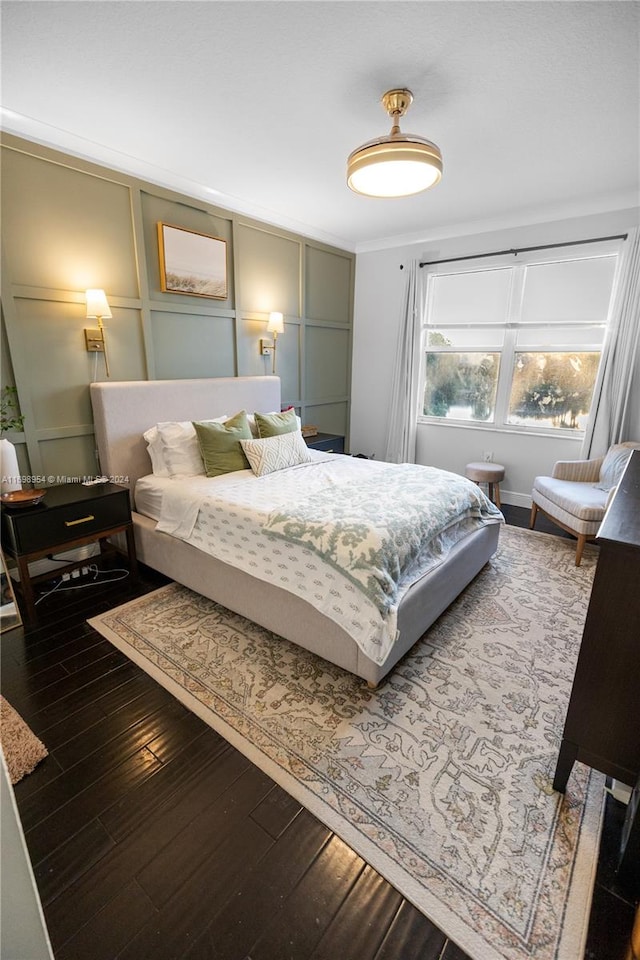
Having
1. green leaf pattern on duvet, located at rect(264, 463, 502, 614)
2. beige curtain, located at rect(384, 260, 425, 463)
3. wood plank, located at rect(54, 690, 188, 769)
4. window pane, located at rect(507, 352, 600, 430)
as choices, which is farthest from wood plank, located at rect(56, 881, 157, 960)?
window pane, located at rect(507, 352, 600, 430)

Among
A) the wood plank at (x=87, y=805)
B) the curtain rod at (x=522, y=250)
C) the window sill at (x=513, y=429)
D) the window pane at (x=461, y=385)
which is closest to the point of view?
the wood plank at (x=87, y=805)

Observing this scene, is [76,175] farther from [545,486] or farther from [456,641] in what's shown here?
[545,486]

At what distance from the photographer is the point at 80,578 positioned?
9.61ft

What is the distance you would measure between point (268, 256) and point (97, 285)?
5.73ft

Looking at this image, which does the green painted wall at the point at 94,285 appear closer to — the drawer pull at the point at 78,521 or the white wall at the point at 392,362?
the drawer pull at the point at 78,521

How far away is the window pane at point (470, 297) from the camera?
14.1 ft

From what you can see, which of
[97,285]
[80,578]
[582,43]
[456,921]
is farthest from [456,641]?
[97,285]

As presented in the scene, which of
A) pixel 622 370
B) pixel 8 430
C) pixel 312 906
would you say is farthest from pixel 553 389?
pixel 8 430

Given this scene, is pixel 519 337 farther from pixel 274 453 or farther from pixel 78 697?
pixel 78 697

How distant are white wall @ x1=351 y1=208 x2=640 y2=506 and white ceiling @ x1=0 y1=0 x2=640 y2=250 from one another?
1.72ft

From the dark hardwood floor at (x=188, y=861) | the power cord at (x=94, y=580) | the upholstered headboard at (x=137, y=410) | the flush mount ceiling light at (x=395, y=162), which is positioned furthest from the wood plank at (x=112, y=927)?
the flush mount ceiling light at (x=395, y=162)

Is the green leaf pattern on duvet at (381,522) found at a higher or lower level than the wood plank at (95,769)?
higher

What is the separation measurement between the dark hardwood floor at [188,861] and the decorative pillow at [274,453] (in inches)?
65.8

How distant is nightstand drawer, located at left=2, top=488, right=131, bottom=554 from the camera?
2.28 m
